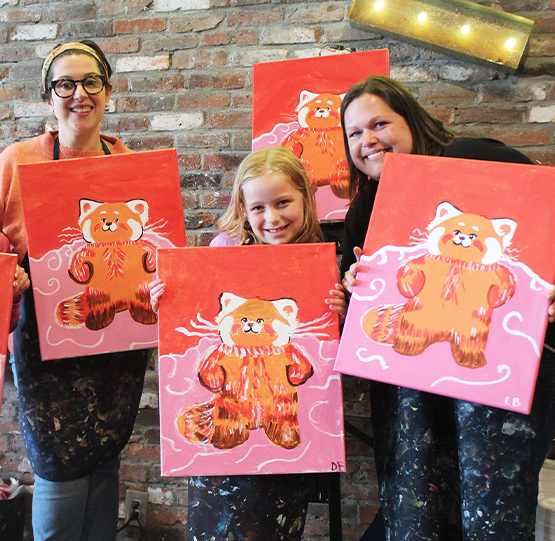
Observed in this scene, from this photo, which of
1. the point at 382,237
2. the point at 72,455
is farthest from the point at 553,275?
the point at 72,455

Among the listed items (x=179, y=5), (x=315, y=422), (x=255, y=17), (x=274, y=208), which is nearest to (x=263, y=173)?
(x=274, y=208)

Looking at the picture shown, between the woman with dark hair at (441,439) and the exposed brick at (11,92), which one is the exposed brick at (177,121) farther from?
the woman with dark hair at (441,439)

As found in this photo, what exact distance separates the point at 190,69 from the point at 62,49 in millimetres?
616

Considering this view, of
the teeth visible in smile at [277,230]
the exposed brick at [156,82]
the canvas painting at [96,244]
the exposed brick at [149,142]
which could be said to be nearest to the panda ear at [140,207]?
the canvas painting at [96,244]

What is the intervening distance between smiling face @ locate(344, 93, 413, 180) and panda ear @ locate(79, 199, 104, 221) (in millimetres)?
588

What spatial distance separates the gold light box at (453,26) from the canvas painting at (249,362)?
100 centimetres

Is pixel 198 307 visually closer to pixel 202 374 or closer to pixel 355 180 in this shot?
pixel 202 374

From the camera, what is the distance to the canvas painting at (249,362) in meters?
0.92

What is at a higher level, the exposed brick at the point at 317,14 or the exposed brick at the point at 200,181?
the exposed brick at the point at 317,14

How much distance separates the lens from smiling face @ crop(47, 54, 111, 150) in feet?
3.94

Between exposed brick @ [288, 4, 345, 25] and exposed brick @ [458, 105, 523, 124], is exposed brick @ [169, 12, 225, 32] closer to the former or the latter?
exposed brick @ [288, 4, 345, 25]

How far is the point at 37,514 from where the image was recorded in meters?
1.12

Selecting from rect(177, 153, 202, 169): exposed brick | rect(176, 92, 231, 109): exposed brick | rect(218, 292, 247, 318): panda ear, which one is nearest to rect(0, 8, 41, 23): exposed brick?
rect(176, 92, 231, 109): exposed brick

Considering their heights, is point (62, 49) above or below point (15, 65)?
below
